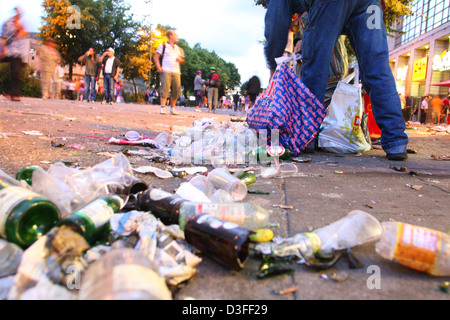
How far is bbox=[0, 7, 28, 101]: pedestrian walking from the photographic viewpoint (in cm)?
Answer: 358

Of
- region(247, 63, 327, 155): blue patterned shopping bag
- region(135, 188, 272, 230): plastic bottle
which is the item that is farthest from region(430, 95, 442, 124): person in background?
region(135, 188, 272, 230): plastic bottle

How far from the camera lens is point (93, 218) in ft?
3.85

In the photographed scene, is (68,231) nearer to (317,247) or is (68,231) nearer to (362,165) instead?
(317,247)

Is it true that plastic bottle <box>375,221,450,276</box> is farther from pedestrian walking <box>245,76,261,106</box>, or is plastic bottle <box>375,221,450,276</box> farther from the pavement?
pedestrian walking <box>245,76,261,106</box>

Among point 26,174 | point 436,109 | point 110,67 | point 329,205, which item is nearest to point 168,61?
point 110,67

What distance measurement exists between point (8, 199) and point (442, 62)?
28.6m

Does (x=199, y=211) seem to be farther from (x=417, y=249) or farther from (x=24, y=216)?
(x=417, y=249)

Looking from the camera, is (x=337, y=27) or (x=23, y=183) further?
(x=337, y=27)

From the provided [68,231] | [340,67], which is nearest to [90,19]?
[340,67]

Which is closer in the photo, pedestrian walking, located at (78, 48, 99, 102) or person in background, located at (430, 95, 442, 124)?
pedestrian walking, located at (78, 48, 99, 102)

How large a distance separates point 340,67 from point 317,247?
3149mm

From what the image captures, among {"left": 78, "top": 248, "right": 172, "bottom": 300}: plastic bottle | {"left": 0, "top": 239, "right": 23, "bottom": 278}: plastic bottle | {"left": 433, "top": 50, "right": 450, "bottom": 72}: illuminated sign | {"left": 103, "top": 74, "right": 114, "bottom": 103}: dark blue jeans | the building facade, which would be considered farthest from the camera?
the building facade
